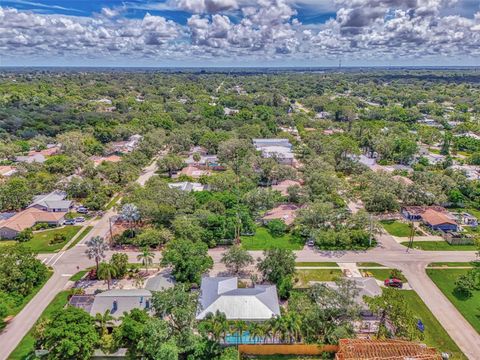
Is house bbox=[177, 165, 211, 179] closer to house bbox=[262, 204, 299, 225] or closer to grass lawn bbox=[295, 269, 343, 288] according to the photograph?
house bbox=[262, 204, 299, 225]

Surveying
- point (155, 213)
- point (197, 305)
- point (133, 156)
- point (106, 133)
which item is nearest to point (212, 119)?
point (106, 133)

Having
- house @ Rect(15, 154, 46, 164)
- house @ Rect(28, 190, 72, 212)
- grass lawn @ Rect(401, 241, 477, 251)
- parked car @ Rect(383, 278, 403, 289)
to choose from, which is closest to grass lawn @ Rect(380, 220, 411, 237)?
grass lawn @ Rect(401, 241, 477, 251)

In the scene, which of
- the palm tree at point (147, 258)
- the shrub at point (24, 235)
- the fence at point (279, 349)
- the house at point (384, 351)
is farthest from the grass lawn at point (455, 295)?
the shrub at point (24, 235)

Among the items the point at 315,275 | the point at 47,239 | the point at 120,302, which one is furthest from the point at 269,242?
the point at 47,239

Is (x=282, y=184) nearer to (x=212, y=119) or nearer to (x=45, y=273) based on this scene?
(x=45, y=273)

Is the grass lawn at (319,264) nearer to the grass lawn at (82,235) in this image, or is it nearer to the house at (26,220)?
the grass lawn at (82,235)
